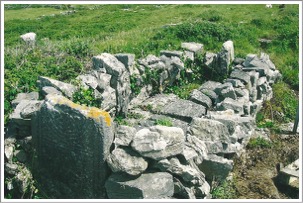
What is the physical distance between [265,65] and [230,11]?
1045cm

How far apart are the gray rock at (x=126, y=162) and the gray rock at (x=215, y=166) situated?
4.95 ft

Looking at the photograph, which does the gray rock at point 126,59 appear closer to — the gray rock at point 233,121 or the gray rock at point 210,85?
the gray rock at point 210,85

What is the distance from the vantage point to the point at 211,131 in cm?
791

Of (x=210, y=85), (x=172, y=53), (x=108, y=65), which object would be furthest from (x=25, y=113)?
(x=172, y=53)

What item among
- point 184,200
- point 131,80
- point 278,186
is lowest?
point 278,186

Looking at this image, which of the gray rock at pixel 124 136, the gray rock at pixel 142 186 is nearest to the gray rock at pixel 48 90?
the gray rock at pixel 124 136

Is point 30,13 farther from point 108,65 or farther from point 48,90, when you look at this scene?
point 48,90

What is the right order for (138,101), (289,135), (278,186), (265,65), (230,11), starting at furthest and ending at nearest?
1. (230,11)
2. (265,65)
3. (138,101)
4. (289,135)
5. (278,186)

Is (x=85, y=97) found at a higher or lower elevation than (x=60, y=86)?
lower

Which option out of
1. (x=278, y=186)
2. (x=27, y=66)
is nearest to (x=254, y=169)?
(x=278, y=186)

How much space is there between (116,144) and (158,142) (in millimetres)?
723

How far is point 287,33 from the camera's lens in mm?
16688

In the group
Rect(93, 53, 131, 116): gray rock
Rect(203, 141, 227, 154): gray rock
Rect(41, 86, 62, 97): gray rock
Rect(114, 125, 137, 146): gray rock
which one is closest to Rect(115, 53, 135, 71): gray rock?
Rect(93, 53, 131, 116): gray rock

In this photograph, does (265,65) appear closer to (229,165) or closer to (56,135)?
(229,165)
